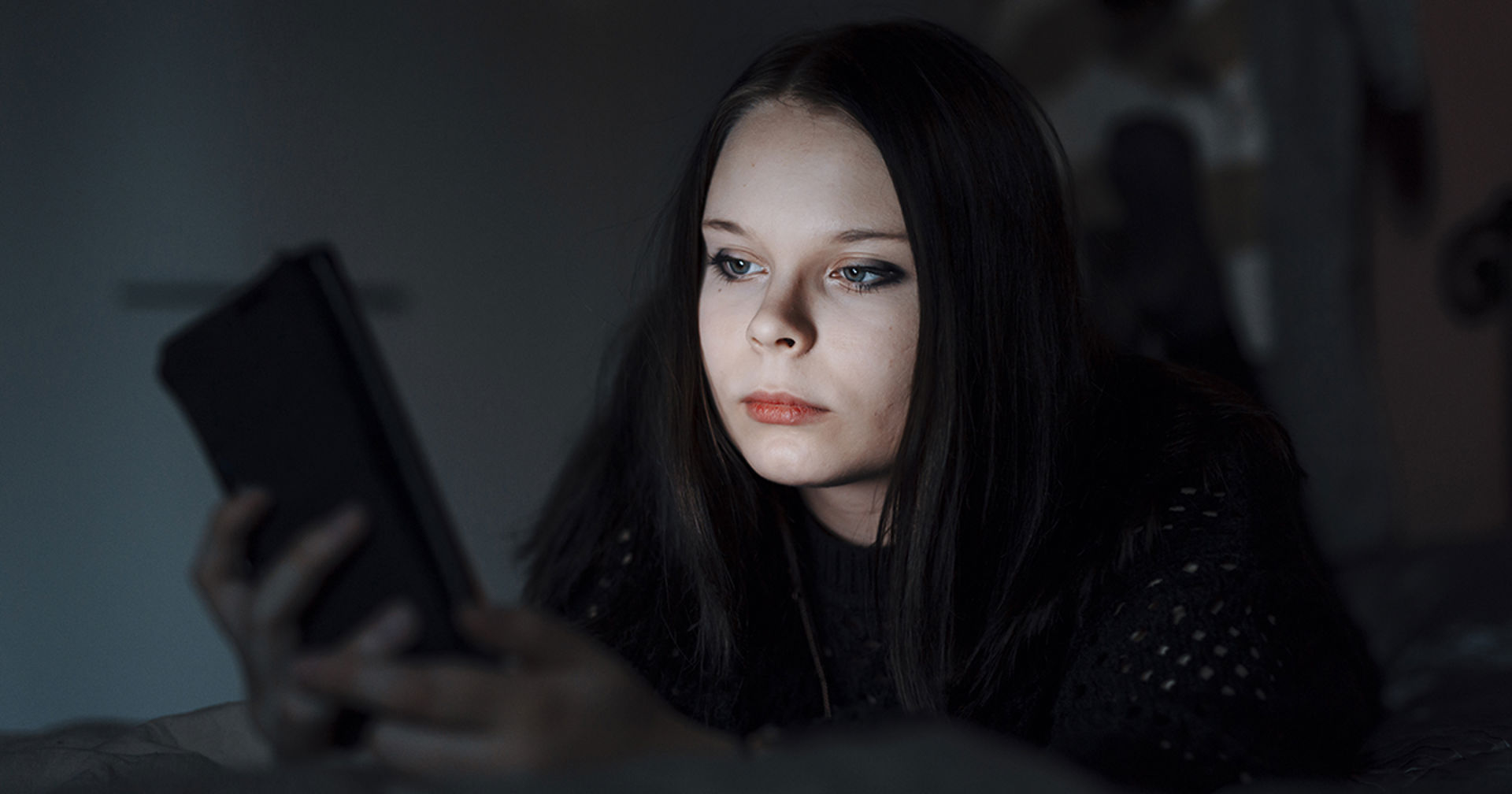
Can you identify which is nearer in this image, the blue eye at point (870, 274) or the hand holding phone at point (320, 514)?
the hand holding phone at point (320, 514)

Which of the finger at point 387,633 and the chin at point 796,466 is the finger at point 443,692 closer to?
the finger at point 387,633

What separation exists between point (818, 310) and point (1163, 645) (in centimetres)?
35

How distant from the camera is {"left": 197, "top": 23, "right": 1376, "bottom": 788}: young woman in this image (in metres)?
0.77

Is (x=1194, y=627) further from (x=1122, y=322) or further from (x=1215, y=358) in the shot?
(x=1122, y=322)

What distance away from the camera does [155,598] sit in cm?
189

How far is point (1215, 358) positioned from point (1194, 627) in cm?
131

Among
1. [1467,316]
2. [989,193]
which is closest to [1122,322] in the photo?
[1467,316]

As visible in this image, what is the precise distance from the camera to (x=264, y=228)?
2.03 metres

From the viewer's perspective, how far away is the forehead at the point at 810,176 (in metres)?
0.84

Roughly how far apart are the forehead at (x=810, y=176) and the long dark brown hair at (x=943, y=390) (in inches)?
0.6

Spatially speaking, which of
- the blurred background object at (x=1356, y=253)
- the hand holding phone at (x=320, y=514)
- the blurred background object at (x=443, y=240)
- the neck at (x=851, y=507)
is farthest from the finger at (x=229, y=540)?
the blurred background object at (x=1356, y=253)

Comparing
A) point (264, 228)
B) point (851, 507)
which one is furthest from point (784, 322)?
point (264, 228)

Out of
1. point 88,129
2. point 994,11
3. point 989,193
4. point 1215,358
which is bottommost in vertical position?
point 1215,358

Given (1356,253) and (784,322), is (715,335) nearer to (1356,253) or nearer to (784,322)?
(784,322)
